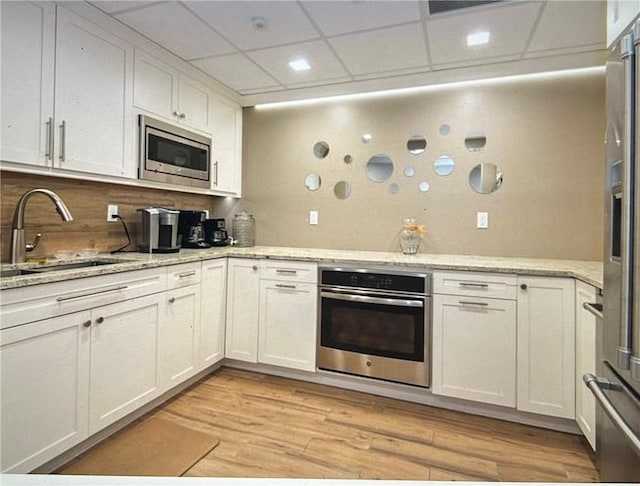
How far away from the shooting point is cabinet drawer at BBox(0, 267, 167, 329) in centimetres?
146

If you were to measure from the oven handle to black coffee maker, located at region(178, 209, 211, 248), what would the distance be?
3.96ft

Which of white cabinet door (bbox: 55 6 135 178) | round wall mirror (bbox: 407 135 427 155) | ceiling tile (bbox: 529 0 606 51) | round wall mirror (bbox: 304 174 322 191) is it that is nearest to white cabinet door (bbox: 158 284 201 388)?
white cabinet door (bbox: 55 6 135 178)

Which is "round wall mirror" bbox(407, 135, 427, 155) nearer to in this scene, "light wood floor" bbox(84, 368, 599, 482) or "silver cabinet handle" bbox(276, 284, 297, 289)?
"silver cabinet handle" bbox(276, 284, 297, 289)

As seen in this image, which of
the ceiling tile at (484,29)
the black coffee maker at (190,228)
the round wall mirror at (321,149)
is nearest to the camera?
the ceiling tile at (484,29)

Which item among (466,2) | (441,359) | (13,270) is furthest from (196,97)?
(441,359)

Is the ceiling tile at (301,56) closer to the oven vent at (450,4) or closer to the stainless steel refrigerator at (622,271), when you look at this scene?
the oven vent at (450,4)

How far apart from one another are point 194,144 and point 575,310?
2.81 metres

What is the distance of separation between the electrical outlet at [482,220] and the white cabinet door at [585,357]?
91 centimetres

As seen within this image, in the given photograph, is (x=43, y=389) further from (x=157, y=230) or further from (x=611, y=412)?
(x=611, y=412)

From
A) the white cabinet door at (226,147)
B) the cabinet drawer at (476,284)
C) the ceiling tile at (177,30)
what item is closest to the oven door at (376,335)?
the cabinet drawer at (476,284)

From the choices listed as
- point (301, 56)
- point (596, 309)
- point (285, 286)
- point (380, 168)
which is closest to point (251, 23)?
point (301, 56)

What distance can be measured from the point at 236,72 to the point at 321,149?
3.12 ft

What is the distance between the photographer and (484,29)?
6.99 ft

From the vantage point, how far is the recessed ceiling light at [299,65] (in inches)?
102
